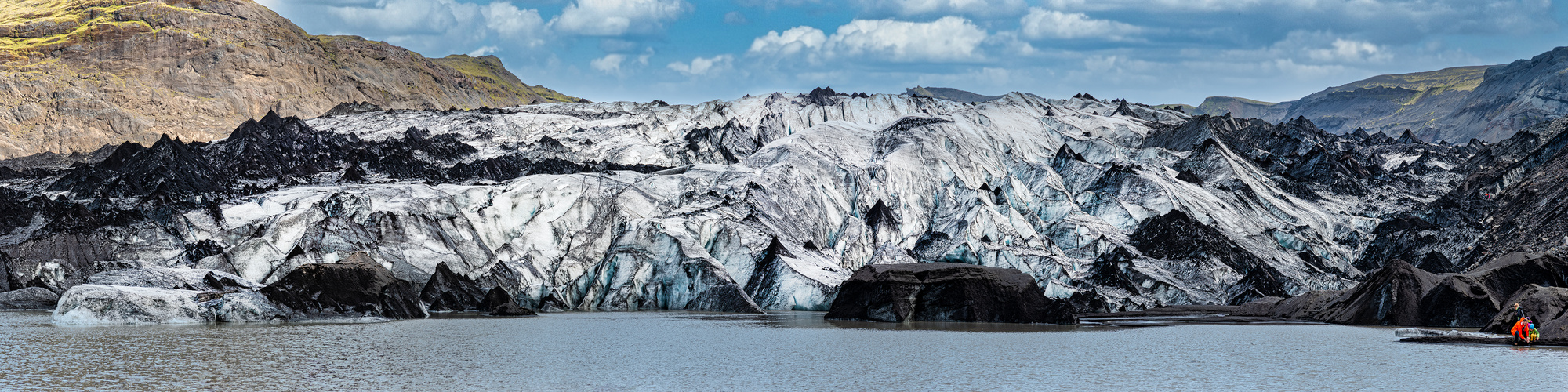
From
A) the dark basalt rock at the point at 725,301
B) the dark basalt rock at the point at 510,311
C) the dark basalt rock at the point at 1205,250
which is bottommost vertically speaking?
the dark basalt rock at the point at 510,311

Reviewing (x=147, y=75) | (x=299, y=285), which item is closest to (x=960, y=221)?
(x=299, y=285)

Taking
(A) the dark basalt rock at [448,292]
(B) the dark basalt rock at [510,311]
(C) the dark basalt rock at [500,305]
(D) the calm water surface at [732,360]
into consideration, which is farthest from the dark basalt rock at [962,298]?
(A) the dark basalt rock at [448,292]

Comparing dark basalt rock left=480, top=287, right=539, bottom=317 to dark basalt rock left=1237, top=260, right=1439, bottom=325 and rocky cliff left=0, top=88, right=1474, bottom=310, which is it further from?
dark basalt rock left=1237, top=260, right=1439, bottom=325

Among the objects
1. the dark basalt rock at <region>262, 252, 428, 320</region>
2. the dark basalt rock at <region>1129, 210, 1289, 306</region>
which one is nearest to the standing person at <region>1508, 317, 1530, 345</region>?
the dark basalt rock at <region>1129, 210, 1289, 306</region>

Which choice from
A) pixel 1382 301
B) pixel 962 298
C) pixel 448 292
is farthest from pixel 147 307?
pixel 1382 301

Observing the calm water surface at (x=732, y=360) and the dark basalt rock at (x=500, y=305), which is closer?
the calm water surface at (x=732, y=360)

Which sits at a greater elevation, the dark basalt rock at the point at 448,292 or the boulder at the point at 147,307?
the dark basalt rock at the point at 448,292

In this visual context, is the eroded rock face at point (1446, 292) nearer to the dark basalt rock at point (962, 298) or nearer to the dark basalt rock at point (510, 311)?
the dark basalt rock at point (962, 298)
